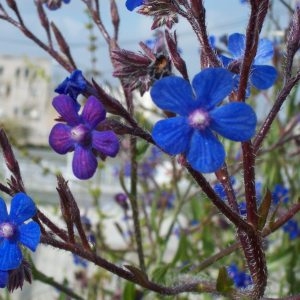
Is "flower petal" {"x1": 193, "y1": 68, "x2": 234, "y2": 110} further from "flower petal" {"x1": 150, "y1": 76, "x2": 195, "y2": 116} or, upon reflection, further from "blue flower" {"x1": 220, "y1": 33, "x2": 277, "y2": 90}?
"blue flower" {"x1": 220, "y1": 33, "x2": 277, "y2": 90}

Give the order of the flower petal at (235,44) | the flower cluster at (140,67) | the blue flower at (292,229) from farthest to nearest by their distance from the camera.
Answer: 1. the blue flower at (292,229)
2. the flower petal at (235,44)
3. the flower cluster at (140,67)

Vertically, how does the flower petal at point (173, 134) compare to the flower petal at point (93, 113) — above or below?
below

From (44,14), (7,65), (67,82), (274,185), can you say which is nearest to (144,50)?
(67,82)

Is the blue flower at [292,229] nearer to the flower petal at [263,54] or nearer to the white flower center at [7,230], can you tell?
the flower petal at [263,54]

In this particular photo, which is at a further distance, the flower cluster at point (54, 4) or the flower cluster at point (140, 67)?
the flower cluster at point (54, 4)

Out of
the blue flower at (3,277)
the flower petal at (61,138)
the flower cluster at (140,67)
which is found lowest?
the blue flower at (3,277)

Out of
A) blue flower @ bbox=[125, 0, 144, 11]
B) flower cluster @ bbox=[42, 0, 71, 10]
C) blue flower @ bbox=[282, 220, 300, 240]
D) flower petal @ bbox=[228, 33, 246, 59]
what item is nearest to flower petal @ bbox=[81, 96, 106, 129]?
blue flower @ bbox=[125, 0, 144, 11]

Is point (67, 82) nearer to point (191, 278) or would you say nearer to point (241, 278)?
point (191, 278)

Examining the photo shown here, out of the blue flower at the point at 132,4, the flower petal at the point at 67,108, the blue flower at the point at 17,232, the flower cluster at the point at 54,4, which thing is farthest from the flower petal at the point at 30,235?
the flower cluster at the point at 54,4
